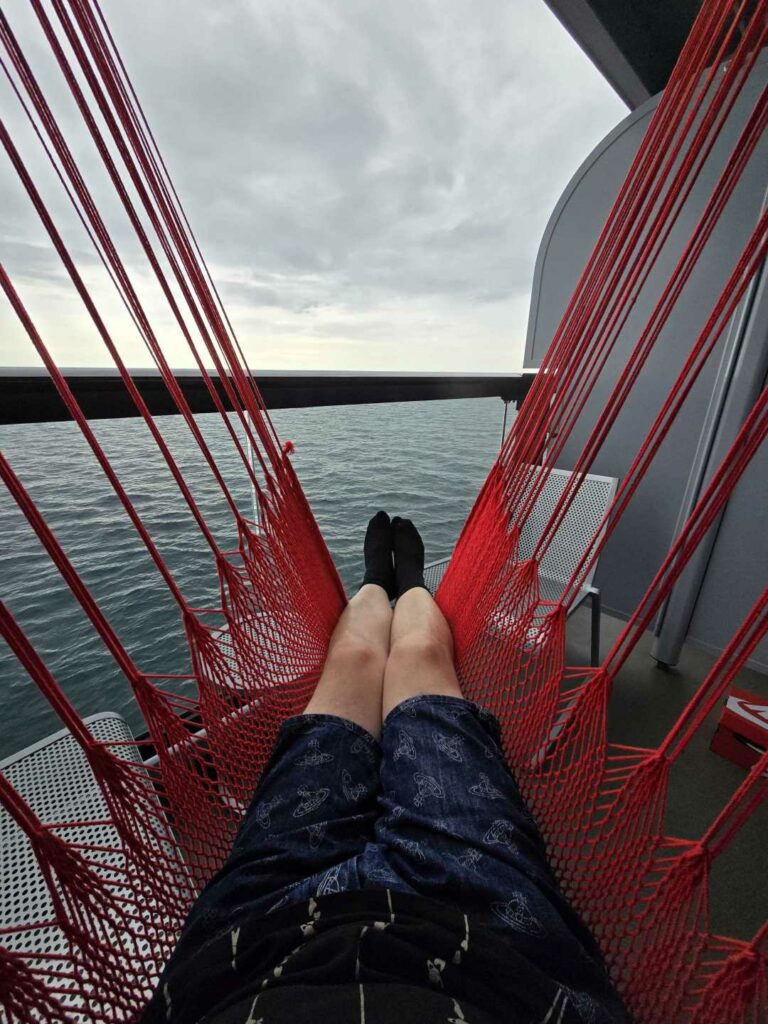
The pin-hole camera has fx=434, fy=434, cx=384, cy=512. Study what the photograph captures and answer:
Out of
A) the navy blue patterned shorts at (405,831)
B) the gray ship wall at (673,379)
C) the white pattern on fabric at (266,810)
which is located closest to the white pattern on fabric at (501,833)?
the navy blue patterned shorts at (405,831)

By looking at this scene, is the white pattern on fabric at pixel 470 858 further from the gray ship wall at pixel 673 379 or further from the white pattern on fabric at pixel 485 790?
the gray ship wall at pixel 673 379

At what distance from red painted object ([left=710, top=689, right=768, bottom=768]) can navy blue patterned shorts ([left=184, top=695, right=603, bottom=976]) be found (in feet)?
2.72

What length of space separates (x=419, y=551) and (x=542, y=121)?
63.5 inches

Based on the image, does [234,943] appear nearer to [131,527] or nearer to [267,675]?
[267,675]

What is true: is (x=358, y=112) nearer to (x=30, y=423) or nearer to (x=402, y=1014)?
(x=30, y=423)

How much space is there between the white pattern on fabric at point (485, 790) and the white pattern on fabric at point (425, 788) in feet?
0.12

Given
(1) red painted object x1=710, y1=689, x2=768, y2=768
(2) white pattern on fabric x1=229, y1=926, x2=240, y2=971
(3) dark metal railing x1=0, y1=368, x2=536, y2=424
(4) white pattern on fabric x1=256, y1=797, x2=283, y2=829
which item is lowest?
(1) red painted object x1=710, y1=689, x2=768, y2=768

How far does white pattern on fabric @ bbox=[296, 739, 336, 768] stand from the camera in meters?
0.52

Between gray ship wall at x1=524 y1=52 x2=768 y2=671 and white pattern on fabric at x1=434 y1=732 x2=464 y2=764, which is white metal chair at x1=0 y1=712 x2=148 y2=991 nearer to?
white pattern on fabric at x1=434 y1=732 x2=464 y2=764

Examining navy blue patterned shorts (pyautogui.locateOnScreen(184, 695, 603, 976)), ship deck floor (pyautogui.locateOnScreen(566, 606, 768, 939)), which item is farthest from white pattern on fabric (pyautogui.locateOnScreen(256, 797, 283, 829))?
ship deck floor (pyautogui.locateOnScreen(566, 606, 768, 939))

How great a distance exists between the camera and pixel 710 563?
1.40 m

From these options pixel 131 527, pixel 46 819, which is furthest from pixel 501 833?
pixel 131 527

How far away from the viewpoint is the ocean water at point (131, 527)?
1.83 metres

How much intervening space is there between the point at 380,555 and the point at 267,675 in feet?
2.04
